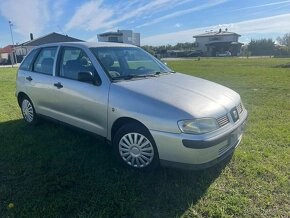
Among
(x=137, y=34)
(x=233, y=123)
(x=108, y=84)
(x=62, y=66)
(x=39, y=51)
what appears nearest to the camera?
(x=233, y=123)

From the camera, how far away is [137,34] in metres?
76.7

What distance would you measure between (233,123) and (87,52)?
2.40 m

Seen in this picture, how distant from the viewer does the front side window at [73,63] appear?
4180mm

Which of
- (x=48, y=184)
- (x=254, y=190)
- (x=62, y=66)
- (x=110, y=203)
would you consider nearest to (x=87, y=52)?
(x=62, y=66)

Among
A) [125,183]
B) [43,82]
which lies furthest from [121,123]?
[43,82]

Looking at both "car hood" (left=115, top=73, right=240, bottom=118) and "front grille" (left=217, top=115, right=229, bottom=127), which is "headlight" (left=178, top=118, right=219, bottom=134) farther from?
"front grille" (left=217, top=115, right=229, bottom=127)

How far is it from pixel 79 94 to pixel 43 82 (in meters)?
1.21

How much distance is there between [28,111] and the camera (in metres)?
5.62

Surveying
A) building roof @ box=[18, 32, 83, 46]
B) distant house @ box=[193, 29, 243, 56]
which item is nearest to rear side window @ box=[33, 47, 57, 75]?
building roof @ box=[18, 32, 83, 46]

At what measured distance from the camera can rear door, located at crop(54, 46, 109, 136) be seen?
3.82 m

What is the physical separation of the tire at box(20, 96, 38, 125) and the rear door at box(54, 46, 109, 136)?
1111 mm

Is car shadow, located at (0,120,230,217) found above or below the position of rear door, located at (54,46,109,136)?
below

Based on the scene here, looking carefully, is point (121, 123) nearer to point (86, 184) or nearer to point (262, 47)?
point (86, 184)

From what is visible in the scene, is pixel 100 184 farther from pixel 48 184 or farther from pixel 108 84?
pixel 108 84
